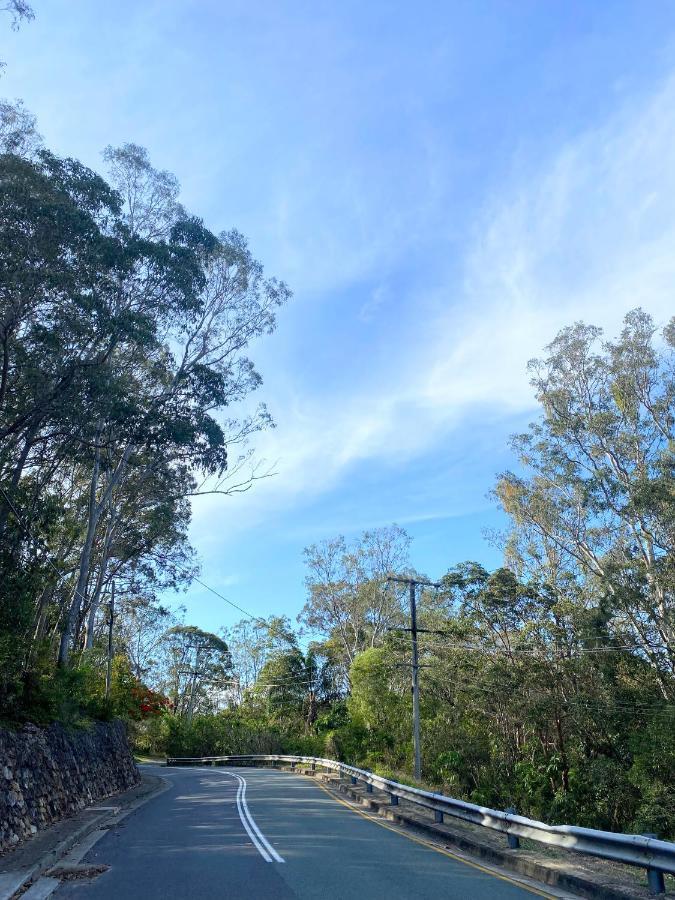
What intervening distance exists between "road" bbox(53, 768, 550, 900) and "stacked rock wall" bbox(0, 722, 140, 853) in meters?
1.32

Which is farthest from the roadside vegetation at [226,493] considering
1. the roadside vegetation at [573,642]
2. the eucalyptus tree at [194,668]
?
the eucalyptus tree at [194,668]

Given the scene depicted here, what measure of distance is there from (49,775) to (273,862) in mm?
7184

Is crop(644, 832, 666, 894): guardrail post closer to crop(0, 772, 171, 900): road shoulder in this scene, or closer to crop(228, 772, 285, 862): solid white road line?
crop(228, 772, 285, 862): solid white road line

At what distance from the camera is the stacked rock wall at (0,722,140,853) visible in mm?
11312

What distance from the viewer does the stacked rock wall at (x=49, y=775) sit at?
37.1ft

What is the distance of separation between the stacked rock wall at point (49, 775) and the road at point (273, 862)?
132 centimetres

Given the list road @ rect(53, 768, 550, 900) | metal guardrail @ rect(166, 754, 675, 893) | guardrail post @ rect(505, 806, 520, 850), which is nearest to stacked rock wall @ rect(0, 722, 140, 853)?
road @ rect(53, 768, 550, 900)

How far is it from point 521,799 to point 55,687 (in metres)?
19.2

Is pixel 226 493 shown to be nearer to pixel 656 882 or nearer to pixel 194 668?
pixel 656 882

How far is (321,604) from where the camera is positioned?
47.4 metres

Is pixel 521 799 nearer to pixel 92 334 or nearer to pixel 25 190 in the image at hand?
pixel 92 334

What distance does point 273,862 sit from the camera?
30.0ft

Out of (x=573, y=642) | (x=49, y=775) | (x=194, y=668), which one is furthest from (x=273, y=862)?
(x=194, y=668)

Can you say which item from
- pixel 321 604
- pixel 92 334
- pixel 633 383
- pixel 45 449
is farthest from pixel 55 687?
pixel 321 604
